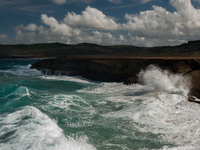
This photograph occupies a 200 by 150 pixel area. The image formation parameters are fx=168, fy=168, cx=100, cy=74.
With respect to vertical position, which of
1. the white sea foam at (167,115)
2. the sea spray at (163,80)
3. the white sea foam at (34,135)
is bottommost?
the white sea foam at (34,135)

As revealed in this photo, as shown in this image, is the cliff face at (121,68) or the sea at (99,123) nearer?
the sea at (99,123)

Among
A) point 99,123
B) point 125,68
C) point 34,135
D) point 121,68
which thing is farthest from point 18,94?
point 125,68

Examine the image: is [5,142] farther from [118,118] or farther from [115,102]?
[115,102]

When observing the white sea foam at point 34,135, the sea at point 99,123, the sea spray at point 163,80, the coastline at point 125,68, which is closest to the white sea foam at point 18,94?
the sea at point 99,123

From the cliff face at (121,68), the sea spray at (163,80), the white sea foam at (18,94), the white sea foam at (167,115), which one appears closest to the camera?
the white sea foam at (167,115)

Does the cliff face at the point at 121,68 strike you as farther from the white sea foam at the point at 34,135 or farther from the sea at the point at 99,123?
the white sea foam at the point at 34,135

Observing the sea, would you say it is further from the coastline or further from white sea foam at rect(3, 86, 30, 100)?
the coastline
